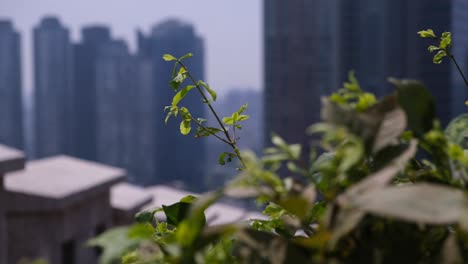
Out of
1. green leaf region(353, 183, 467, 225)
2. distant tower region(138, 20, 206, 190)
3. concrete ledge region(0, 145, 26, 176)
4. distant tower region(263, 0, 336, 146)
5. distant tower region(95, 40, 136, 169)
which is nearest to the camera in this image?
green leaf region(353, 183, 467, 225)

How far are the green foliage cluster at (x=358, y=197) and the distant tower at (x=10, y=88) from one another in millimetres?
52788

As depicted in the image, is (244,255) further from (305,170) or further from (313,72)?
(313,72)

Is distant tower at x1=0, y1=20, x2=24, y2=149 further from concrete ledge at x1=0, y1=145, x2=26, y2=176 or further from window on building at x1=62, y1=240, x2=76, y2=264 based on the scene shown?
concrete ledge at x1=0, y1=145, x2=26, y2=176

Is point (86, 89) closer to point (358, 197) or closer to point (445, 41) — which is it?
point (445, 41)

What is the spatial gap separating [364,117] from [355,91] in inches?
1.3

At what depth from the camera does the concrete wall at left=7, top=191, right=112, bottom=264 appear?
516 cm

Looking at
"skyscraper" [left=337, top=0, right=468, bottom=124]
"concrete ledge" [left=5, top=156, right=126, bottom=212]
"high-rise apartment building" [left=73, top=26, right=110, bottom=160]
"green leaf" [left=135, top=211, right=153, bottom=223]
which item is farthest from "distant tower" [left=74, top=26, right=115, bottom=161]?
"green leaf" [left=135, top=211, right=153, bottom=223]

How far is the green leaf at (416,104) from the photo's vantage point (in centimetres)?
31

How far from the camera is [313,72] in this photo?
Result: 30.2m

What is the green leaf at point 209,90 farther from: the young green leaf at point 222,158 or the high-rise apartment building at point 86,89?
the high-rise apartment building at point 86,89

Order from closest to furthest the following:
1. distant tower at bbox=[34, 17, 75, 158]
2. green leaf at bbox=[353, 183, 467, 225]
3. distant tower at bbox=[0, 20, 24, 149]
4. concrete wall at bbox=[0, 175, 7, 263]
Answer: green leaf at bbox=[353, 183, 467, 225]
concrete wall at bbox=[0, 175, 7, 263]
distant tower at bbox=[0, 20, 24, 149]
distant tower at bbox=[34, 17, 75, 158]

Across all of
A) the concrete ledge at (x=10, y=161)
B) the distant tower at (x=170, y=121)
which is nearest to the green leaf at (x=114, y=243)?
the concrete ledge at (x=10, y=161)

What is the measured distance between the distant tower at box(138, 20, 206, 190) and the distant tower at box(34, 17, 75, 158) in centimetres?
785

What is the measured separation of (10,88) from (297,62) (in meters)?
32.8
